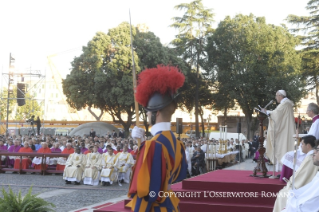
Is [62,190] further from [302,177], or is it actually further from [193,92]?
[193,92]

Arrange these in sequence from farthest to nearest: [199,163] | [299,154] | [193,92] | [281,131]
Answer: [193,92], [199,163], [281,131], [299,154]

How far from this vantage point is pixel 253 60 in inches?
1444

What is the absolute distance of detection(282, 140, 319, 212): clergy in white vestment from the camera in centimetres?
534

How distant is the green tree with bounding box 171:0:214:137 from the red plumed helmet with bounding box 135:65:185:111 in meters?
36.0

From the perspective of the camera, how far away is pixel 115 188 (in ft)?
45.0

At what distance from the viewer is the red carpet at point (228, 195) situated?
25.5 ft

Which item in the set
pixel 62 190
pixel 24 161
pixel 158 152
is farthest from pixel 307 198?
pixel 24 161

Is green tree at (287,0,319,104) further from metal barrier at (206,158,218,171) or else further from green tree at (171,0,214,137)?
metal barrier at (206,158,218,171)

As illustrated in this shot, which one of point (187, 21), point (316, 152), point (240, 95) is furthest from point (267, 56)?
point (316, 152)

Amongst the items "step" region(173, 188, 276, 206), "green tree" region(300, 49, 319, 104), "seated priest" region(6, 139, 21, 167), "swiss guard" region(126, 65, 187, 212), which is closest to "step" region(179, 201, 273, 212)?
"step" region(173, 188, 276, 206)

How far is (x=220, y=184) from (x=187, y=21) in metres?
34.7

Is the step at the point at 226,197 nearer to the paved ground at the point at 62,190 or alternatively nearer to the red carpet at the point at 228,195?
the red carpet at the point at 228,195

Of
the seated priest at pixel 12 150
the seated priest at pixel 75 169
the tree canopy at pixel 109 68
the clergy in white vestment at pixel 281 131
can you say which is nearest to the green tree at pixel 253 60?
the tree canopy at pixel 109 68

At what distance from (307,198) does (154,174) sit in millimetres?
2889
